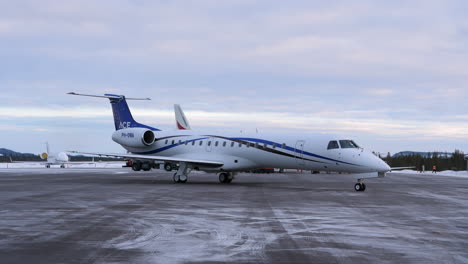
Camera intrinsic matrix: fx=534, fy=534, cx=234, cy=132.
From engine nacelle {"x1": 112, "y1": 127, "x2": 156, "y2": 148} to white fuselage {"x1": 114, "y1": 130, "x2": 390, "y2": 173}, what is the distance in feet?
1.15

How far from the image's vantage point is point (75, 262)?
23.5ft

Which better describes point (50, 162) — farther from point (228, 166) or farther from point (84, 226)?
point (84, 226)

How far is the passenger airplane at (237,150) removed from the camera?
2445cm

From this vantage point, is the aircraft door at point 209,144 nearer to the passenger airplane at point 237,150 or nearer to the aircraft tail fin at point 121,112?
the passenger airplane at point 237,150

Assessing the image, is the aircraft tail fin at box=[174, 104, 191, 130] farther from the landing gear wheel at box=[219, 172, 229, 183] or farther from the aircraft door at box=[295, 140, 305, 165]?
the aircraft door at box=[295, 140, 305, 165]

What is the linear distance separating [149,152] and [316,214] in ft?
71.9

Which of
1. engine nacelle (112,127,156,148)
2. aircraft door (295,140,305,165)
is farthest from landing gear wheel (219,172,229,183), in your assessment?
aircraft door (295,140,305,165)

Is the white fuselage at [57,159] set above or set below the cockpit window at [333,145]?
above

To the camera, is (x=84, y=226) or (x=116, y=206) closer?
(x=84, y=226)

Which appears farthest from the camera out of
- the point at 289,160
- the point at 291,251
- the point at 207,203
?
the point at 289,160

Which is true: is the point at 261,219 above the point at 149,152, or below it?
below

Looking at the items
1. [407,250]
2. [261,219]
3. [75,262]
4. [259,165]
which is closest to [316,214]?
[261,219]

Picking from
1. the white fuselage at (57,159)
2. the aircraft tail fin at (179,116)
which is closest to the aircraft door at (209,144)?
the aircraft tail fin at (179,116)

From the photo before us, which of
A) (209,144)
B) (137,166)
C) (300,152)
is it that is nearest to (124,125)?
(209,144)
